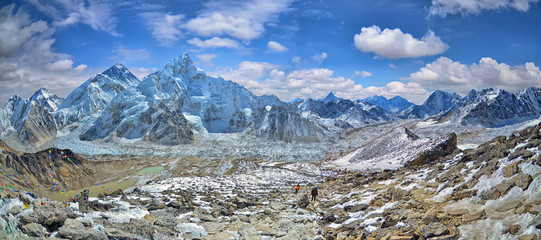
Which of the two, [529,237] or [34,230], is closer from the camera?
[529,237]

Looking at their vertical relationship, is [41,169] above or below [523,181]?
below

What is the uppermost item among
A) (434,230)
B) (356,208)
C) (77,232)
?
(77,232)

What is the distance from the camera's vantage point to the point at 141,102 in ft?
623

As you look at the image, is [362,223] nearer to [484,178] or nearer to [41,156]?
[484,178]

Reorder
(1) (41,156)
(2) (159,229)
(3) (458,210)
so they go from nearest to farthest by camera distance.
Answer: (3) (458,210) → (2) (159,229) → (1) (41,156)

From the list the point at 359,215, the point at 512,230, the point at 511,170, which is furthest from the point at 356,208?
the point at 512,230

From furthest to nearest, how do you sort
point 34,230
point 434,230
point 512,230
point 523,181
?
point 523,181 → point 434,230 → point 34,230 → point 512,230

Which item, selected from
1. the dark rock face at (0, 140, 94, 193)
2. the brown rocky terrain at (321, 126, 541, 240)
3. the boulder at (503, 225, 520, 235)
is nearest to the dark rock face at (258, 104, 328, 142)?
the dark rock face at (0, 140, 94, 193)

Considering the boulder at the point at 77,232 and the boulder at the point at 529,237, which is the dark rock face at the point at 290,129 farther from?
the boulder at the point at 529,237

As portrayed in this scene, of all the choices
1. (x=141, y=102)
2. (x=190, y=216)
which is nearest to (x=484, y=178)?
(x=190, y=216)

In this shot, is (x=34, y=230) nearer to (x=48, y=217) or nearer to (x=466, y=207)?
(x=48, y=217)

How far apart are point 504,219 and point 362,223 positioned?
5630 mm

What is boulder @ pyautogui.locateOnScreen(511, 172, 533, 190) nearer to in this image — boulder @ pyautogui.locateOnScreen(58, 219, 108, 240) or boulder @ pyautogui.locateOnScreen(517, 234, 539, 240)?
boulder @ pyautogui.locateOnScreen(517, 234, 539, 240)

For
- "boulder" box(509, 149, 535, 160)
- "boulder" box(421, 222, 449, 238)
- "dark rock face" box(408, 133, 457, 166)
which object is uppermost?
"boulder" box(509, 149, 535, 160)
